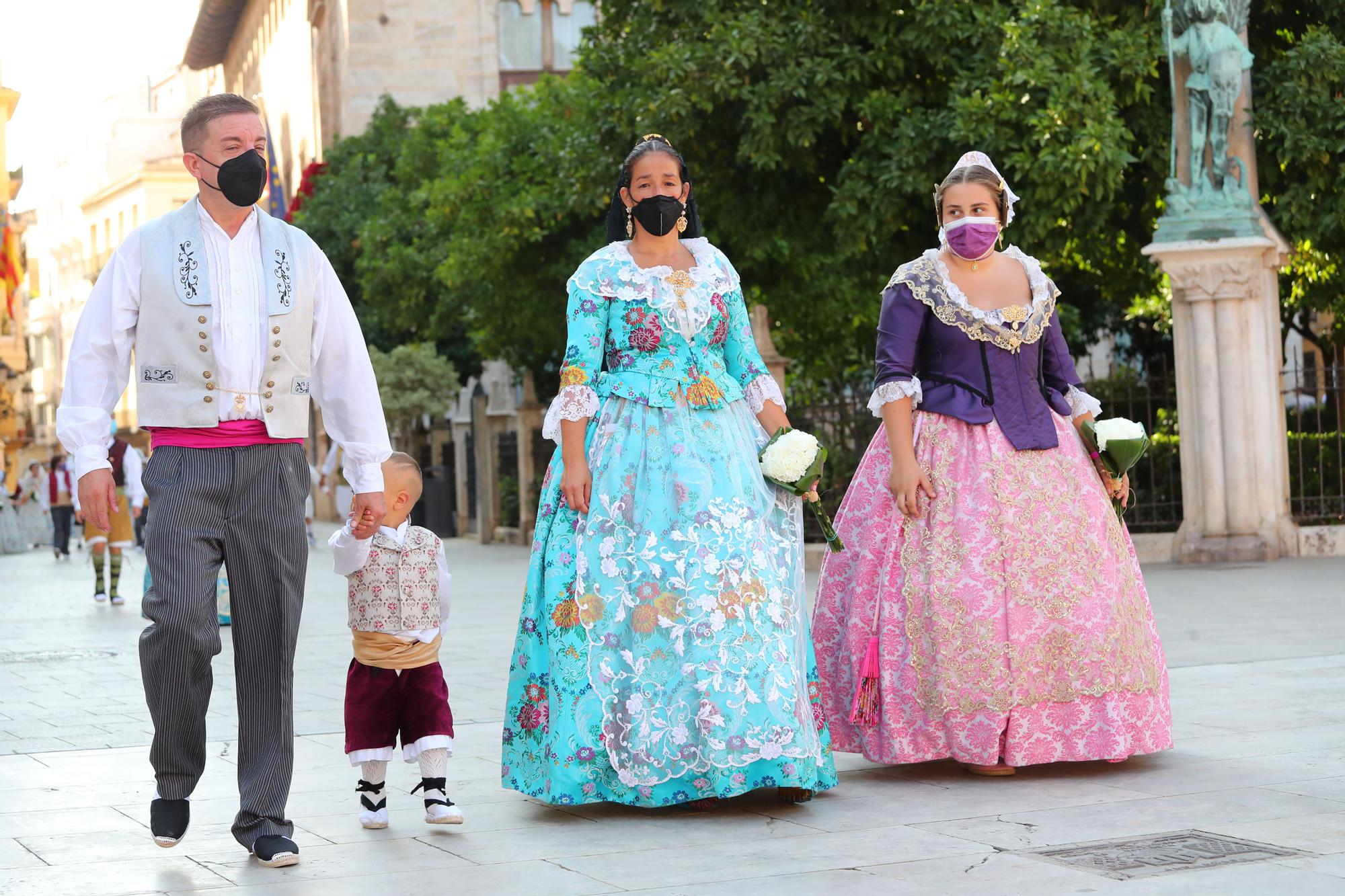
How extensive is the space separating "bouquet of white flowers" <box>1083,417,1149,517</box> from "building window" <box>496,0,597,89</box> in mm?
40470

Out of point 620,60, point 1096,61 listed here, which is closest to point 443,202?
point 620,60

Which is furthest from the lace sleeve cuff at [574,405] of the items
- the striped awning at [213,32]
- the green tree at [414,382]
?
the striped awning at [213,32]

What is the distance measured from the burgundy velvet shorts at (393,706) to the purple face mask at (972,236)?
7.82ft

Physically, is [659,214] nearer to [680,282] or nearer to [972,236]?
[680,282]

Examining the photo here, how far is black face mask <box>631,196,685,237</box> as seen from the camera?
621 centimetres

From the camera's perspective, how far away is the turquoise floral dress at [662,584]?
18.8ft

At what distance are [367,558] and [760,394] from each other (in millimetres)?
1427

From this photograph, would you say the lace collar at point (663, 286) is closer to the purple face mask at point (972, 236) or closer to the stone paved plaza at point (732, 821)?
the purple face mask at point (972, 236)

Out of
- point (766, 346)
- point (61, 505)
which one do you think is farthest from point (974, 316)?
point (61, 505)

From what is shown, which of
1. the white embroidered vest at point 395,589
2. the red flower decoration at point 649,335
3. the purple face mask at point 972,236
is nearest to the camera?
the white embroidered vest at point 395,589

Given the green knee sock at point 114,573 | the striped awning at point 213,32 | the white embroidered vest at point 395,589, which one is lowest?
the green knee sock at point 114,573

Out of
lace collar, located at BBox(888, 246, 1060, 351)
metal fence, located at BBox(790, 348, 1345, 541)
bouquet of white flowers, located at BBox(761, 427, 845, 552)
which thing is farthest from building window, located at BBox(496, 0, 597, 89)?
bouquet of white flowers, located at BBox(761, 427, 845, 552)

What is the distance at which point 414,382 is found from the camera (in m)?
34.8

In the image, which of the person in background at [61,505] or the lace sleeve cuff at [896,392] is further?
the person in background at [61,505]
